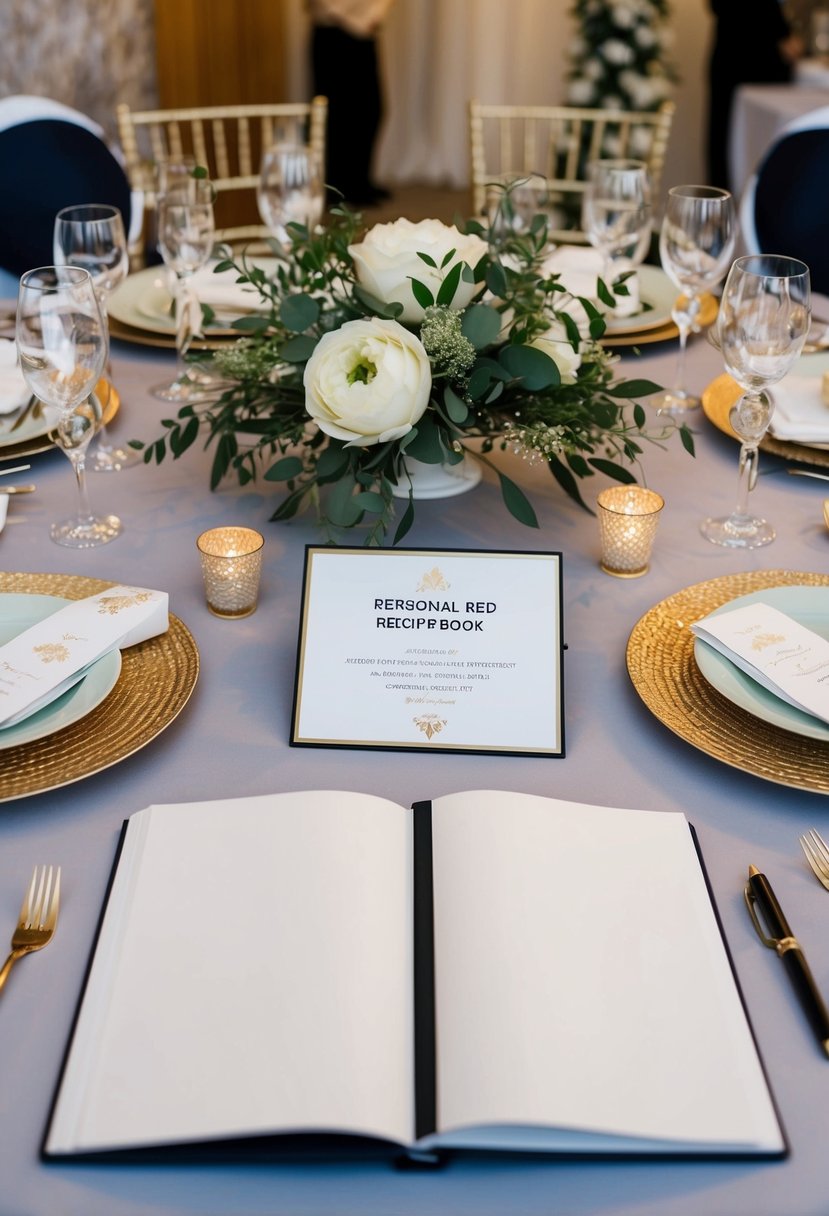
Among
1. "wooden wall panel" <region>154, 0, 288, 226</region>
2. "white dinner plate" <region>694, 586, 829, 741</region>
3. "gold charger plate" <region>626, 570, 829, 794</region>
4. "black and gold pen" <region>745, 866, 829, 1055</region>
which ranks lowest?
"black and gold pen" <region>745, 866, 829, 1055</region>

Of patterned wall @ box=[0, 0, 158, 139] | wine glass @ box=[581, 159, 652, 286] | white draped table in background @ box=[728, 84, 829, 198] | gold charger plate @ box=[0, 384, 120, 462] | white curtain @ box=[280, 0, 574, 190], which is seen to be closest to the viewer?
gold charger plate @ box=[0, 384, 120, 462]

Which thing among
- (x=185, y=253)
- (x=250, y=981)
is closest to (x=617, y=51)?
(x=185, y=253)

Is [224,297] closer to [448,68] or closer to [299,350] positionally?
[299,350]

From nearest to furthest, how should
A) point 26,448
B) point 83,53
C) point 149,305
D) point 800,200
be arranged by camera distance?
point 26,448 → point 149,305 → point 800,200 → point 83,53

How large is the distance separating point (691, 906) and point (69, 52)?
409cm

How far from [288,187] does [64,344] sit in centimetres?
90

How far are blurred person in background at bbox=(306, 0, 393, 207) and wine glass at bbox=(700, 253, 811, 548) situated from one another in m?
4.47

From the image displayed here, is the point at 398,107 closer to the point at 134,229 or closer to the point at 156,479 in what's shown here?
the point at 134,229

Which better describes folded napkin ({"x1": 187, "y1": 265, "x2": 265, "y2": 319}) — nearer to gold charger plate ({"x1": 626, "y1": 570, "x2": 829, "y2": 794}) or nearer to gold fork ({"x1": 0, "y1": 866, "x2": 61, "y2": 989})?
gold charger plate ({"x1": 626, "y1": 570, "x2": 829, "y2": 794})

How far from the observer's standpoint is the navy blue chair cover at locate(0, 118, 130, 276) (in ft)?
6.95

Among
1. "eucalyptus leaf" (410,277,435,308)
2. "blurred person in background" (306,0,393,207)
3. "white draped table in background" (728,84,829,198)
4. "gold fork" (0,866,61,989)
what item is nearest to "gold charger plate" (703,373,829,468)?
"eucalyptus leaf" (410,277,435,308)

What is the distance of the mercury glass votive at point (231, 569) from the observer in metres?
1.05

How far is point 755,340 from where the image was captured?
115 centimetres

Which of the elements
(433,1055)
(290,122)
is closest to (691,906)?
(433,1055)
